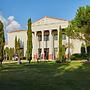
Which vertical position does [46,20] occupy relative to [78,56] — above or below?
above

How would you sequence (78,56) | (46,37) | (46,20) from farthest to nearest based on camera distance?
(46,37)
(46,20)
(78,56)

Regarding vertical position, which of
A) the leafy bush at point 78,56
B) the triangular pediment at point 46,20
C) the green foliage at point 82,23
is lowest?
the leafy bush at point 78,56

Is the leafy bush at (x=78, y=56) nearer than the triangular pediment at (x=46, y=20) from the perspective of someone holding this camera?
Yes

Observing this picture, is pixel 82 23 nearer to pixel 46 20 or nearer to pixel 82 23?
pixel 82 23

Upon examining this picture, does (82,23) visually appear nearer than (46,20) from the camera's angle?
Yes

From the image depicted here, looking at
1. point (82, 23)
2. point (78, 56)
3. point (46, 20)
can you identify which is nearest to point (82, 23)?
point (82, 23)

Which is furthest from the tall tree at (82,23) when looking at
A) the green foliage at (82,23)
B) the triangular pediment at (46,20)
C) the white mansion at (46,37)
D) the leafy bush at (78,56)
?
the triangular pediment at (46,20)

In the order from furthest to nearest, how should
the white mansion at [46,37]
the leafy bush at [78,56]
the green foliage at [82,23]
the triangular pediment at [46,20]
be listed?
1. the triangular pediment at [46,20]
2. the white mansion at [46,37]
3. the leafy bush at [78,56]
4. the green foliage at [82,23]

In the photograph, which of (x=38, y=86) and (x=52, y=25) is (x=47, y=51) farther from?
(x=38, y=86)

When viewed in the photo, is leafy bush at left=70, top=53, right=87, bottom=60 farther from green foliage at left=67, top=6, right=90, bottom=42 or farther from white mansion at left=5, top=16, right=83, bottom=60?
green foliage at left=67, top=6, right=90, bottom=42

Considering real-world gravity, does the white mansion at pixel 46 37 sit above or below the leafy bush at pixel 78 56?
above

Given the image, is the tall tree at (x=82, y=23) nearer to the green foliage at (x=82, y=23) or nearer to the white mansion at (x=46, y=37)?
the green foliage at (x=82, y=23)

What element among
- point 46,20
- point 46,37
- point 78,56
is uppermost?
point 46,20

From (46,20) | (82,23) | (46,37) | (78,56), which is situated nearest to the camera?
(82,23)
